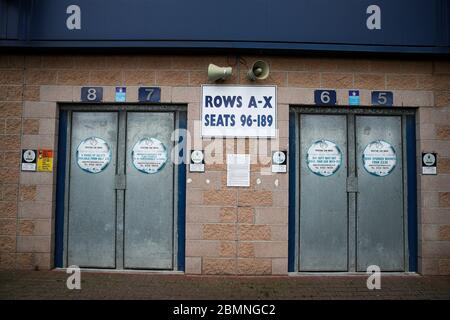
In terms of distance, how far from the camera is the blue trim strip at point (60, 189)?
6078 mm

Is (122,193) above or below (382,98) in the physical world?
below

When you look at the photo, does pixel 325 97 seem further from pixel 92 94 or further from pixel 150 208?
pixel 92 94

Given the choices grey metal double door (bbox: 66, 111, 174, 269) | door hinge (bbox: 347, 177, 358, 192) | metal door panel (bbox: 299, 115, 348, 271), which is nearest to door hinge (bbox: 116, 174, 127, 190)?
grey metal double door (bbox: 66, 111, 174, 269)

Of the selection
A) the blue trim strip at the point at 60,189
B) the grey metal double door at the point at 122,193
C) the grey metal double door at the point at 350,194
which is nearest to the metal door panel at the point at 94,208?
the grey metal double door at the point at 122,193

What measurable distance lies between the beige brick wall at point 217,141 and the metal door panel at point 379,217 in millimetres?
345

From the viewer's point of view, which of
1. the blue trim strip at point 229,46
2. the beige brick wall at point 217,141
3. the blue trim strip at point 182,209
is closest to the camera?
the blue trim strip at point 229,46

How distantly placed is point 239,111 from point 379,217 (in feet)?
9.02

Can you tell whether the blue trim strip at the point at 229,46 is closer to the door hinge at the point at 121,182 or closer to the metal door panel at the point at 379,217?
the metal door panel at the point at 379,217

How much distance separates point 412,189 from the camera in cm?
610

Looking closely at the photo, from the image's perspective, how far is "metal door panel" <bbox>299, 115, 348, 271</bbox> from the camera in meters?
6.02

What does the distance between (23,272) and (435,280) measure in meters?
6.17

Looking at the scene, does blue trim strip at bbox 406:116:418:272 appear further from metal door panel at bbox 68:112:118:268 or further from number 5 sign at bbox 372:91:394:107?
metal door panel at bbox 68:112:118:268

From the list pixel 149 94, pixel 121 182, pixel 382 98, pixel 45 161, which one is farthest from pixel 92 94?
pixel 382 98
